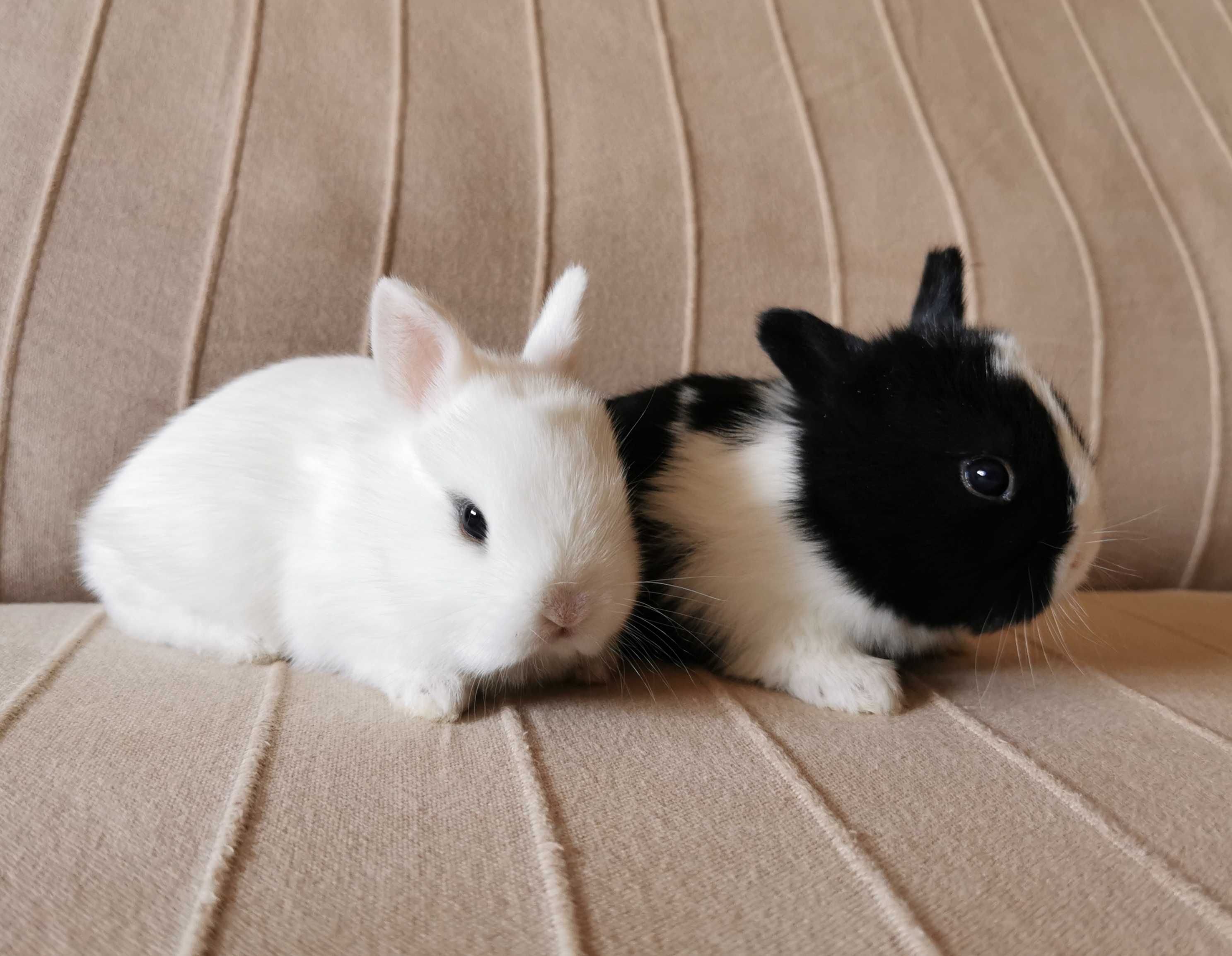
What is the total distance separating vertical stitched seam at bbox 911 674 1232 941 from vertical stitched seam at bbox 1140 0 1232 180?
5.27 feet

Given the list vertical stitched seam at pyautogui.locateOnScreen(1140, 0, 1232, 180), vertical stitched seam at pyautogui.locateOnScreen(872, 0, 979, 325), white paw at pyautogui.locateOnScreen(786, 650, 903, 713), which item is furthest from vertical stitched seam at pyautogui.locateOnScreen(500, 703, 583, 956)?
vertical stitched seam at pyautogui.locateOnScreen(1140, 0, 1232, 180)

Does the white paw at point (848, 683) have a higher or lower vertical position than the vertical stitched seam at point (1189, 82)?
lower

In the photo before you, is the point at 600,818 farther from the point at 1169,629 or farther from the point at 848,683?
the point at 1169,629

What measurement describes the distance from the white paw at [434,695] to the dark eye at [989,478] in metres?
0.58

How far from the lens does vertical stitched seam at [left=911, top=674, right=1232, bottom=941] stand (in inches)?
24.6

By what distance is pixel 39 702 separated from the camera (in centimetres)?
87

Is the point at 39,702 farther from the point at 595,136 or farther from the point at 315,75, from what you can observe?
the point at 595,136

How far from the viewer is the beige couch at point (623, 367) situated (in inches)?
24.6

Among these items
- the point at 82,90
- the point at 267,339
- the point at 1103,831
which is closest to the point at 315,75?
the point at 82,90

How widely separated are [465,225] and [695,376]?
49 centimetres

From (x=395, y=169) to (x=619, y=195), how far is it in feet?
1.24

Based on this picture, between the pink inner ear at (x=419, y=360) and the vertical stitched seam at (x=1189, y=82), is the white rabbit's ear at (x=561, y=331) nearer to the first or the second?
the pink inner ear at (x=419, y=360)

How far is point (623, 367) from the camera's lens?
1.53 meters

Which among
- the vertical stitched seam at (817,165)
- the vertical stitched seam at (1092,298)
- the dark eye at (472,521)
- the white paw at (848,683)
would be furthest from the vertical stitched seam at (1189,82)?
the dark eye at (472,521)
